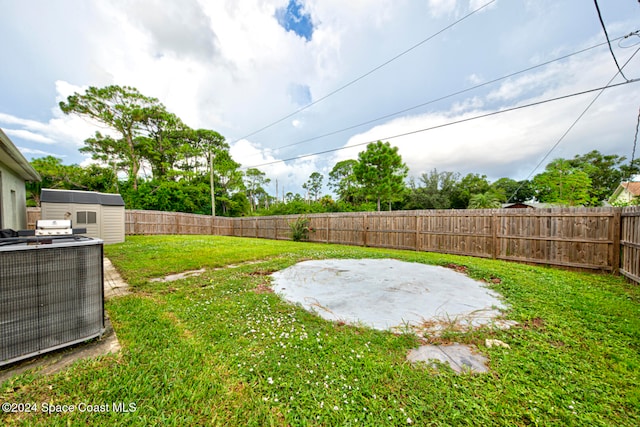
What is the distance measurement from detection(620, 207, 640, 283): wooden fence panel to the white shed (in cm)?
1505

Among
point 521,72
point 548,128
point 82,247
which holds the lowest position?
point 82,247

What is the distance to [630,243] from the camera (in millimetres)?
4211

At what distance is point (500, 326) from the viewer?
2.40m

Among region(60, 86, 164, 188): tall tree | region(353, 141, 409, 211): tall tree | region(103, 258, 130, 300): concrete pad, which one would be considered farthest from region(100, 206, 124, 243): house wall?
region(353, 141, 409, 211): tall tree

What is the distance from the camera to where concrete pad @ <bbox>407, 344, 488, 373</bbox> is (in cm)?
175

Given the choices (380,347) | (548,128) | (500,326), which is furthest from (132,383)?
(548,128)

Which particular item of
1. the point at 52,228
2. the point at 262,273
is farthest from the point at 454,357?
the point at 52,228

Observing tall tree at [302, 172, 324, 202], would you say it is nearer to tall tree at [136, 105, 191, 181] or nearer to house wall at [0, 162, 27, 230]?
tall tree at [136, 105, 191, 181]

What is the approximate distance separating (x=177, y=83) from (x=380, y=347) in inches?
548

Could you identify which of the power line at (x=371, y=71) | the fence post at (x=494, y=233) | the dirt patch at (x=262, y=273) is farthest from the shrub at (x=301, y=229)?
the fence post at (x=494, y=233)

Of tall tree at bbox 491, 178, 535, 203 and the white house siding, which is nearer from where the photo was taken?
the white house siding

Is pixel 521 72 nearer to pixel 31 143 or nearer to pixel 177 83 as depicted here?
pixel 177 83

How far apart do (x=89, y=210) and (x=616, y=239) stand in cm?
1612

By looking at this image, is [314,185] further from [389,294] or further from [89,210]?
[389,294]
